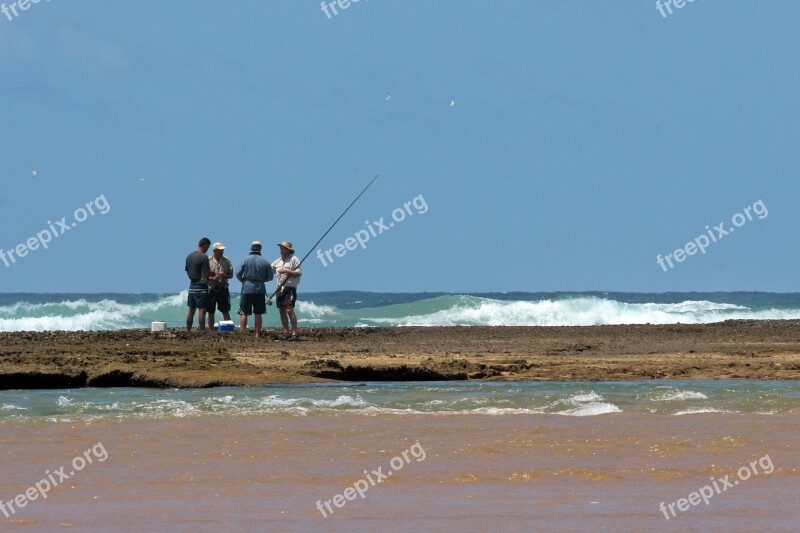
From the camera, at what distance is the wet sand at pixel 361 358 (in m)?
12.6

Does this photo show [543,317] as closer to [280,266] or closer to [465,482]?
[280,266]

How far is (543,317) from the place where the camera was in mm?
36031

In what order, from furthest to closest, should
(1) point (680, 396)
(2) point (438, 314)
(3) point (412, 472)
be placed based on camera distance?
1. (2) point (438, 314)
2. (1) point (680, 396)
3. (3) point (412, 472)

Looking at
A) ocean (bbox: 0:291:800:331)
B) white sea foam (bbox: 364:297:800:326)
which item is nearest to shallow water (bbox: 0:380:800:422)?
ocean (bbox: 0:291:800:331)

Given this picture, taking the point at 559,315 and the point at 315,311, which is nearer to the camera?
the point at 559,315

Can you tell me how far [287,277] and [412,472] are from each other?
31.4ft

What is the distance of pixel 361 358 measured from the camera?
1421 centimetres

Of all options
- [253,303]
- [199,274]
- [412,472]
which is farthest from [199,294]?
[412,472]

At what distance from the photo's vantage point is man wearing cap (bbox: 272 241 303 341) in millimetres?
16797

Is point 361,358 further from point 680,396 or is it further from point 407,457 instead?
point 407,457

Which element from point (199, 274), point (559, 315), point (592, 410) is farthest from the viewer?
point (559, 315)

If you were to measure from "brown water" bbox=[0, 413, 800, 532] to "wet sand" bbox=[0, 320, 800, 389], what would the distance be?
3.00m

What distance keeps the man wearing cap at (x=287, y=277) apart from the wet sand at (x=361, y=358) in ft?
1.53

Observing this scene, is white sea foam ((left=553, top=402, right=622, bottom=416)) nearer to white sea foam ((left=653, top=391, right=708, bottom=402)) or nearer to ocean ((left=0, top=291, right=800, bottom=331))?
white sea foam ((left=653, top=391, right=708, bottom=402))
